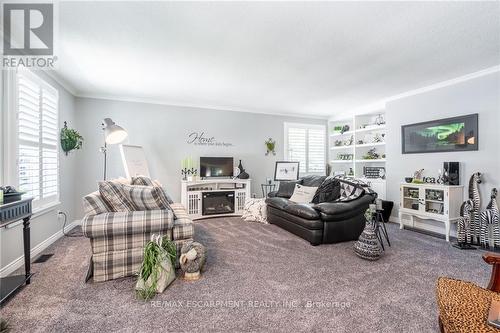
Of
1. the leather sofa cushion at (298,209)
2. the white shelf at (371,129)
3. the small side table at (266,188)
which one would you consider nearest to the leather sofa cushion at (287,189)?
the leather sofa cushion at (298,209)

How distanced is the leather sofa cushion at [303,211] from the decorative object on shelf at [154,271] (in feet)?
6.26

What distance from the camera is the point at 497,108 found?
3.09 metres

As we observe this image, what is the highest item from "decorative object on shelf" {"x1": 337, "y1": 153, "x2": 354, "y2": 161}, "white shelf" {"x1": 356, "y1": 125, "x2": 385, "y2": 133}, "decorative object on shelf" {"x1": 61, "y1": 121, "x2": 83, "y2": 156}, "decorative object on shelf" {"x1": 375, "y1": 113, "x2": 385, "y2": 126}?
"decorative object on shelf" {"x1": 375, "y1": 113, "x2": 385, "y2": 126}

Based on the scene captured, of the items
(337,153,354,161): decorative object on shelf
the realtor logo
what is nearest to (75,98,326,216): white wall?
(337,153,354,161): decorative object on shelf

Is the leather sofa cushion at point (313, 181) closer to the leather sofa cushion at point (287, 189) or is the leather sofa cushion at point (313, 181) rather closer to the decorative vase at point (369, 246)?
the leather sofa cushion at point (287, 189)

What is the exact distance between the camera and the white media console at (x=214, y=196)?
4.66 metres

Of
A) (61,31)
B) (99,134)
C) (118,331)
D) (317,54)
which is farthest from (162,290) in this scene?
(99,134)

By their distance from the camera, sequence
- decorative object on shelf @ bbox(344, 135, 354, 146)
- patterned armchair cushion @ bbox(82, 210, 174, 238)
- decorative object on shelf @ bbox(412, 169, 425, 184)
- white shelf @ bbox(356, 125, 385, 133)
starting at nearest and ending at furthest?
patterned armchair cushion @ bbox(82, 210, 174, 238) → decorative object on shelf @ bbox(412, 169, 425, 184) → white shelf @ bbox(356, 125, 385, 133) → decorative object on shelf @ bbox(344, 135, 354, 146)

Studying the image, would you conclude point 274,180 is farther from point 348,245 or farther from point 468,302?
point 468,302

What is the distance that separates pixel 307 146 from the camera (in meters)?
6.10

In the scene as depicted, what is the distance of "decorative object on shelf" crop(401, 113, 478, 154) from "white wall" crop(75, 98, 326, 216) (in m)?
2.61

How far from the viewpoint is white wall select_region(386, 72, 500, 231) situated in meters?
3.14

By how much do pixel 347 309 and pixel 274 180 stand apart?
3.85 metres

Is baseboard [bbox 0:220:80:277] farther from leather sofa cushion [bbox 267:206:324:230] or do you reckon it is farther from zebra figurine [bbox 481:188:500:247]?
zebra figurine [bbox 481:188:500:247]
